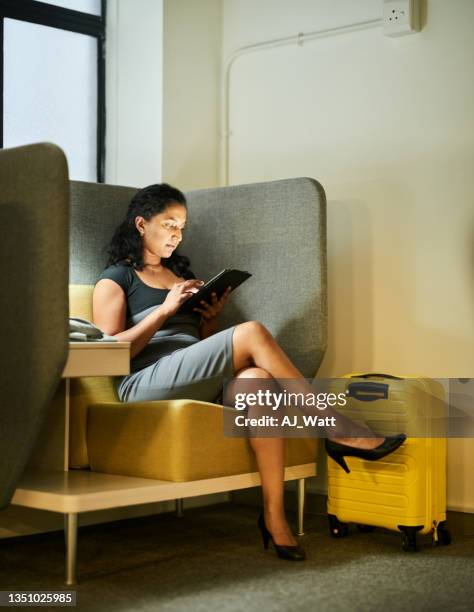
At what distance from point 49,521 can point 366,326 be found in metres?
1.27

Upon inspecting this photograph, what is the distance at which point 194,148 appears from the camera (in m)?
3.68

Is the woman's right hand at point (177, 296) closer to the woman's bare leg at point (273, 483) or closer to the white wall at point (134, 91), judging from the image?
the woman's bare leg at point (273, 483)

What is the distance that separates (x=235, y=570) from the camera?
239 cm

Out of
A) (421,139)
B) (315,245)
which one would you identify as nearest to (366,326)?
(315,245)

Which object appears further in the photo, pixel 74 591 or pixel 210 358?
pixel 210 358

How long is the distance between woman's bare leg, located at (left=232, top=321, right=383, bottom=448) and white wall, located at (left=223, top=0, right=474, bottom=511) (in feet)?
1.83

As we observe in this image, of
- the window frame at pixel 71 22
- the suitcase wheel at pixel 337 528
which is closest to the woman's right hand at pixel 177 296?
the suitcase wheel at pixel 337 528

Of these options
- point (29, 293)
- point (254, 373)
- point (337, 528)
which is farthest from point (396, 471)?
point (29, 293)

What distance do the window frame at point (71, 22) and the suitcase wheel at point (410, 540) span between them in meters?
1.91

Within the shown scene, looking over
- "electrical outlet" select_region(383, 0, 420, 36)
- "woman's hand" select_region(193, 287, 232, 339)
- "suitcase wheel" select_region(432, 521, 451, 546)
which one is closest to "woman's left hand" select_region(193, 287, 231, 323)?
"woman's hand" select_region(193, 287, 232, 339)

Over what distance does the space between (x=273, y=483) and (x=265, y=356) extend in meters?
0.35

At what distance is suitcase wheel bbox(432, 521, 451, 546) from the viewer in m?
2.72

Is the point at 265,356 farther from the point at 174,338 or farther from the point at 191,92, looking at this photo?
the point at 191,92

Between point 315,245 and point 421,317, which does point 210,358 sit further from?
point 421,317
